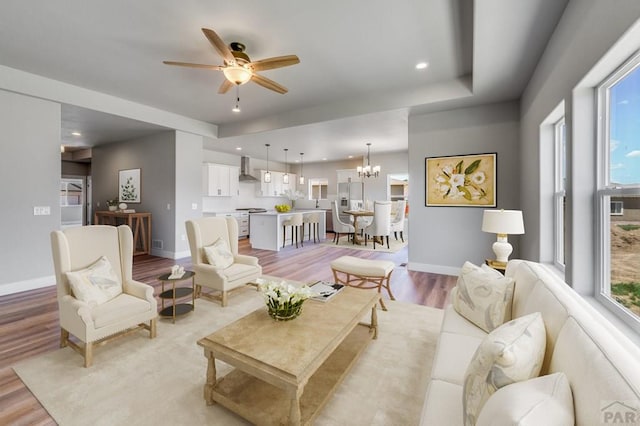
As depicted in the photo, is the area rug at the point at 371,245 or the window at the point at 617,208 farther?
the area rug at the point at 371,245

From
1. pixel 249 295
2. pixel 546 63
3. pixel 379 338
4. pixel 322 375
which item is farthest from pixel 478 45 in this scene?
pixel 249 295

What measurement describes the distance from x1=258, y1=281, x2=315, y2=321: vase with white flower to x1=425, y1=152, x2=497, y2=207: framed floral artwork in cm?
339

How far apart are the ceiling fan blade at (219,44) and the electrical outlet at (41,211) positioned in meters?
3.63

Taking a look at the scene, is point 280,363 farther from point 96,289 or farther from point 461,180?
point 461,180

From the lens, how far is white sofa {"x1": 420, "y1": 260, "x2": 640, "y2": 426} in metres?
0.70

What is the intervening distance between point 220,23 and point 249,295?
2999 mm

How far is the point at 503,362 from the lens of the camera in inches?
36.7

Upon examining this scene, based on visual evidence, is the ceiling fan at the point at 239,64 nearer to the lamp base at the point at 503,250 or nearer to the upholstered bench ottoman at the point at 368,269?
the upholstered bench ottoman at the point at 368,269

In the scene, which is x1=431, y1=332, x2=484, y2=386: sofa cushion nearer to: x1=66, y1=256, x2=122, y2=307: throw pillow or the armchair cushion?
the armchair cushion

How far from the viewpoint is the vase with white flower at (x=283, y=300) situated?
6.04 feet

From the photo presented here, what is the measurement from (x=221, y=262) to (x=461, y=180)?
12.2 feet

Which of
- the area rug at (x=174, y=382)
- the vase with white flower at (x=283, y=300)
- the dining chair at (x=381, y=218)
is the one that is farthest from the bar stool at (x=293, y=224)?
the vase with white flower at (x=283, y=300)

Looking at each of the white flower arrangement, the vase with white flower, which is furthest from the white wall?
the white flower arrangement

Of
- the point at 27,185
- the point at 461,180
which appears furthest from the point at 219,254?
the point at 461,180
